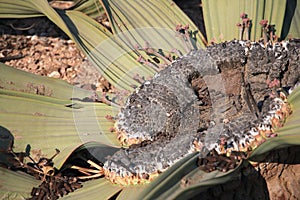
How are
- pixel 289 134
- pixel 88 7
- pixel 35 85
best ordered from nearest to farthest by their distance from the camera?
1. pixel 289 134
2. pixel 35 85
3. pixel 88 7

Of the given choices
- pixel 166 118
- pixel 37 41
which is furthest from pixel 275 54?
pixel 37 41

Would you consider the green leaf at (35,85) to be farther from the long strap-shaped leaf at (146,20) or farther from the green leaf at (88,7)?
the green leaf at (88,7)

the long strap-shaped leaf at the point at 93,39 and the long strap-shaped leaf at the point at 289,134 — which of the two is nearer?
the long strap-shaped leaf at the point at 289,134

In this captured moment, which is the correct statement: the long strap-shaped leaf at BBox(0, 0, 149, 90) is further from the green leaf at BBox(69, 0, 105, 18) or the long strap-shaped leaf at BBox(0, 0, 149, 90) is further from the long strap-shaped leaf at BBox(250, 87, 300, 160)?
A: the long strap-shaped leaf at BBox(250, 87, 300, 160)

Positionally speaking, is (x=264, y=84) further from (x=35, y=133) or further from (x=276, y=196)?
(x=35, y=133)

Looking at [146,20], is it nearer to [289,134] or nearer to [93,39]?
[93,39]

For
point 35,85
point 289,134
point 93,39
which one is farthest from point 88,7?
point 289,134

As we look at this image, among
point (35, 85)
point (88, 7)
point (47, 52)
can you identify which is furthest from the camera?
point (47, 52)

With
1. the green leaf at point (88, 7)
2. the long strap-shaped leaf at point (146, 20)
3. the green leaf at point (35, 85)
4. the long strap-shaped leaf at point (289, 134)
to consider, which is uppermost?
the green leaf at point (88, 7)

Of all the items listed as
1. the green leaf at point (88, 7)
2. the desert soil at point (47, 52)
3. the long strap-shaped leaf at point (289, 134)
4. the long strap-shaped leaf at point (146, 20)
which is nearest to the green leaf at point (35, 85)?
the desert soil at point (47, 52)

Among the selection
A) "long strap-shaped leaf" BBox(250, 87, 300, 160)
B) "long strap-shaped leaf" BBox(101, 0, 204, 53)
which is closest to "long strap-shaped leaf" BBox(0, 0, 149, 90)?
"long strap-shaped leaf" BBox(101, 0, 204, 53)

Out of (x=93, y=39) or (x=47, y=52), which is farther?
(x=47, y=52)
